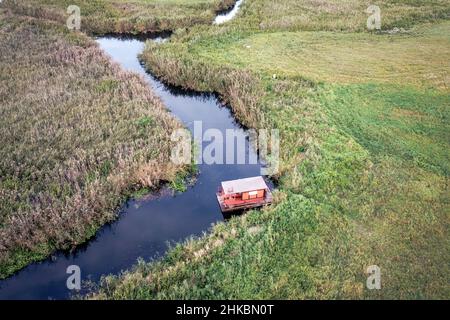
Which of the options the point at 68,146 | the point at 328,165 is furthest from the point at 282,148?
the point at 68,146

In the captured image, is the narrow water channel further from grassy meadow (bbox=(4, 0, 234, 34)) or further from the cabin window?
grassy meadow (bbox=(4, 0, 234, 34))

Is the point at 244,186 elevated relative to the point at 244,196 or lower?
elevated

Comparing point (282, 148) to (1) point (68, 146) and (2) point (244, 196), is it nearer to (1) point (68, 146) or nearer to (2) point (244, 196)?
(2) point (244, 196)

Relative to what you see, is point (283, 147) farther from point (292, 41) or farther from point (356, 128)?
point (292, 41)

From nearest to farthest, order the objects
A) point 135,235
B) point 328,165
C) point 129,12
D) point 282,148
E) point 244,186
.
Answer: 1. point 135,235
2. point 244,186
3. point 328,165
4. point 282,148
5. point 129,12
